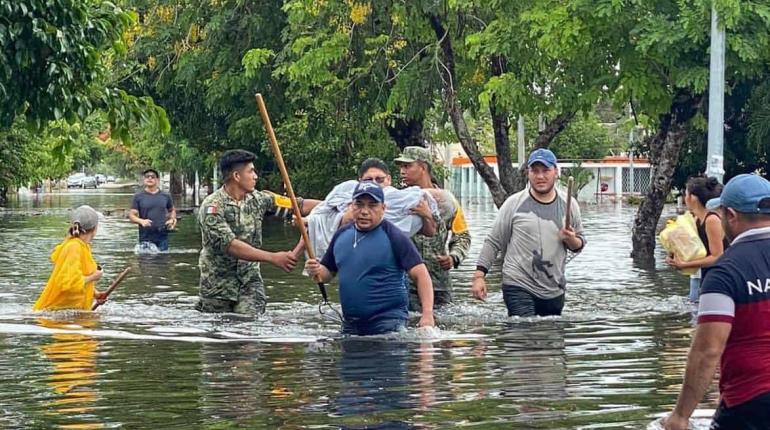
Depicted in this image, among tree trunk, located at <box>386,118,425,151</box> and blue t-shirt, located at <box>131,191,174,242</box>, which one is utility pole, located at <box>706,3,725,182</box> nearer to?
blue t-shirt, located at <box>131,191,174,242</box>

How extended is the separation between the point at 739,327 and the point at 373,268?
16.9 feet

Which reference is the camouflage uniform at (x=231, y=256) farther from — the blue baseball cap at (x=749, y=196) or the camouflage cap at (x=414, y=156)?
the blue baseball cap at (x=749, y=196)

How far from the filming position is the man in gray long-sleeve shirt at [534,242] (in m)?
12.3

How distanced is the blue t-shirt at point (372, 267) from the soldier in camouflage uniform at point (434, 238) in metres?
1.79

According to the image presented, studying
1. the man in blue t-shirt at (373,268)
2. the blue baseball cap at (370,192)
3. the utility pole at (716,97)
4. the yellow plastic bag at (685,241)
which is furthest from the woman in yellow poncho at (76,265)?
the utility pole at (716,97)

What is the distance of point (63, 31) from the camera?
9.91 meters

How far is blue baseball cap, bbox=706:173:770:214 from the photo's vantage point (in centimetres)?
584

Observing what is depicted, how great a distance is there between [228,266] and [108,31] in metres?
2.89

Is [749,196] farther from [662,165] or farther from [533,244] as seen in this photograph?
[662,165]

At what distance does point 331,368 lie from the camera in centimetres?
1054

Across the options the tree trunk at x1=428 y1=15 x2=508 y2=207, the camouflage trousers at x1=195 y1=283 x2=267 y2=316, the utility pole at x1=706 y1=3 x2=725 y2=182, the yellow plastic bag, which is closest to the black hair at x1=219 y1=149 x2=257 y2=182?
the camouflage trousers at x1=195 y1=283 x2=267 y2=316

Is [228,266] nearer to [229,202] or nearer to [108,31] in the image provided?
[229,202]

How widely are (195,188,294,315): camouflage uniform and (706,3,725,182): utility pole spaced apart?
828cm

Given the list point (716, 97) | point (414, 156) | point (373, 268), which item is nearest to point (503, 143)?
point (716, 97)
